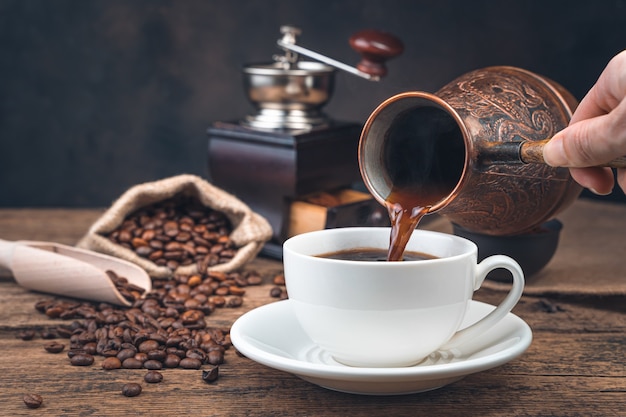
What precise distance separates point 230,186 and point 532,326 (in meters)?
0.93

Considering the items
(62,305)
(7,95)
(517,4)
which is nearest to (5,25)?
(7,95)

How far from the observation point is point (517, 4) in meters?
2.68

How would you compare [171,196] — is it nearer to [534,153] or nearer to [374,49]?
[374,49]

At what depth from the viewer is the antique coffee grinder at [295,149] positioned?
2002mm

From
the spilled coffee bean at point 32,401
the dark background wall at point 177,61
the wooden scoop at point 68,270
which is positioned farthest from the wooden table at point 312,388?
the dark background wall at point 177,61

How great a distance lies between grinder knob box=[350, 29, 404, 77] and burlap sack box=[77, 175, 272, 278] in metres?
0.50

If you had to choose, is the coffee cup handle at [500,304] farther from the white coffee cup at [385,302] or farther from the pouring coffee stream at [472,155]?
the pouring coffee stream at [472,155]

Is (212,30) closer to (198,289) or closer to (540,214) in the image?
(198,289)

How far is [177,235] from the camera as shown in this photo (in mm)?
1846

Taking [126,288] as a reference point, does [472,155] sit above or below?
above

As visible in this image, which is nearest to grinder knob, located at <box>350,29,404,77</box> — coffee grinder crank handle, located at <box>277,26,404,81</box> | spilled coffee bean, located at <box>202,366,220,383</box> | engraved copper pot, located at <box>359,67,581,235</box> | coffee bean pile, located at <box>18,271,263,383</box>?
coffee grinder crank handle, located at <box>277,26,404,81</box>

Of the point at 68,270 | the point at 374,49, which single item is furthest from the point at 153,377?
the point at 374,49

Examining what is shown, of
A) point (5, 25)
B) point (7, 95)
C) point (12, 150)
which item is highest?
point (5, 25)

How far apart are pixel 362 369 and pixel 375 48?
116 cm
